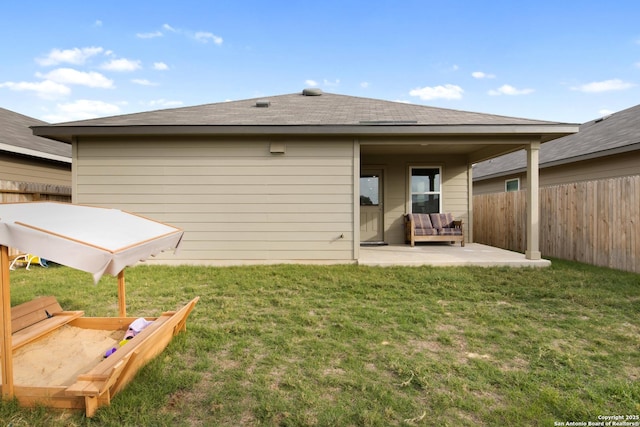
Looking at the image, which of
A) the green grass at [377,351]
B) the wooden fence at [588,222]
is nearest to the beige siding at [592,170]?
the wooden fence at [588,222]

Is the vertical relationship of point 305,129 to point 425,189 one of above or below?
above

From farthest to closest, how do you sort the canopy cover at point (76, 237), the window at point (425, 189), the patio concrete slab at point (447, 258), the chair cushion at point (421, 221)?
the window at point (425, 189), the chair cushion at point (421, 221), the patio concrete slab at point (447, 258), the canopy cover at point (76, 237)

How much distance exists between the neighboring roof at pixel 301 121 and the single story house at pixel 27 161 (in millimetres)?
2208

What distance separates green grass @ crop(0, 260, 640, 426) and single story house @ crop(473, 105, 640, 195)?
4.14 m

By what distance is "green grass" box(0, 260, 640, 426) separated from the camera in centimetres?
196

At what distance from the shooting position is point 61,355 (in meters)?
2.67

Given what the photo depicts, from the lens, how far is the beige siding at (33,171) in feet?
25.8

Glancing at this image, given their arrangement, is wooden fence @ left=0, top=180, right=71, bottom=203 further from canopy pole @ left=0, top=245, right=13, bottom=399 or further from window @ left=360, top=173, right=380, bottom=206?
window @ left=360, top=173, right=380, bottom=206

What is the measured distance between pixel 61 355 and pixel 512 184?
14.4 m

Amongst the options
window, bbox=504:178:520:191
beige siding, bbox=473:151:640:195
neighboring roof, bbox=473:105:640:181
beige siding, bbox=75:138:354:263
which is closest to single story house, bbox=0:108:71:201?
beige siding, bbox=75:138:354:263

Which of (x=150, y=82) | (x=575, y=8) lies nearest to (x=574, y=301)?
(x=575, y=8)

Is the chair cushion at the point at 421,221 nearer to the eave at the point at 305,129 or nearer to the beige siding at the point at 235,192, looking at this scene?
the beige siding at the point at 235,192

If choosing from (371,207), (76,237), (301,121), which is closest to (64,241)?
(76,237)

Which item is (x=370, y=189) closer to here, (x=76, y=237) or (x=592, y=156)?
(x=592, y=156)
